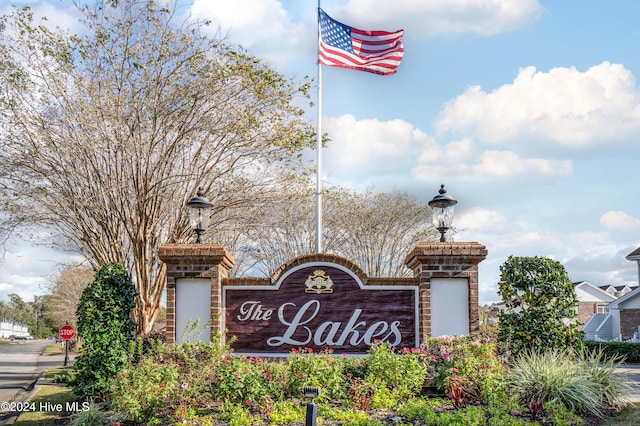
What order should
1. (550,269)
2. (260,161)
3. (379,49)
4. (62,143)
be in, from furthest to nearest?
(260,161) → (62,143) → (379,49) → (550,269)

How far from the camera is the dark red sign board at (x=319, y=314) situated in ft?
36.2

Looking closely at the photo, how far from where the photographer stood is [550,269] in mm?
10227

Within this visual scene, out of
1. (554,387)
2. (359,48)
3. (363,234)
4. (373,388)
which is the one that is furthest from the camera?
(363,234)

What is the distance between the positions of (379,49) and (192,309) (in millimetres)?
7945

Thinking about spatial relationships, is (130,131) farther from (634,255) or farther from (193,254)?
(634,255)

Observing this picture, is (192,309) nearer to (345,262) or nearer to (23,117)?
(345,262)

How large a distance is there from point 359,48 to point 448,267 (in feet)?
22.3

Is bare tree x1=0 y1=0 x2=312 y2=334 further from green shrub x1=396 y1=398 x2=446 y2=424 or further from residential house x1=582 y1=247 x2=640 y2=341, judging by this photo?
residential house x1=582 y1=247 x2=640 y2=341

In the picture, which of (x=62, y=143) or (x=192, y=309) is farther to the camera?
(x=62, y=143)

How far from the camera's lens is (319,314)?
36.4 feet

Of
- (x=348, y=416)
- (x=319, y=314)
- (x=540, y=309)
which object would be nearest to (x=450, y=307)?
(x=540, y=309)

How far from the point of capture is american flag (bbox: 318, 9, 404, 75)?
1513cm

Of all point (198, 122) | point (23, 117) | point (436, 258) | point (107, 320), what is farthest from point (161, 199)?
point (436, 258)

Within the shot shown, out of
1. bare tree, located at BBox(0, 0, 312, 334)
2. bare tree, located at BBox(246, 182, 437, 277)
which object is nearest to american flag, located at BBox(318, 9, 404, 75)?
bare tree, located at BBox(0, 0, 312, 334)
